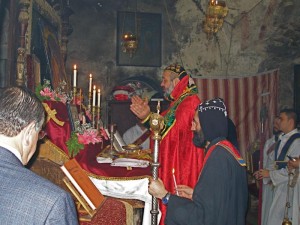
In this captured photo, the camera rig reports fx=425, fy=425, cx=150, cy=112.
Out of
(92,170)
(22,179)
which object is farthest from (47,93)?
(22,179)

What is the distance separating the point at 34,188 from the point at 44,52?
526cm

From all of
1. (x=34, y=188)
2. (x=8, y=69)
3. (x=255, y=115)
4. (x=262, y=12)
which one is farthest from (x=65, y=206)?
(x=262, y=12)

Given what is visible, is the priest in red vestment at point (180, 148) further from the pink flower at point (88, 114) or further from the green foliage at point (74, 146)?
the green foliage at point (74, 146)

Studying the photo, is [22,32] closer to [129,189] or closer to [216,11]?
[129,189]

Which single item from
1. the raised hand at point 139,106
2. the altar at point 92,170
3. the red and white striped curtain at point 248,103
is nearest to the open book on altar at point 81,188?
the altar at point 92,170

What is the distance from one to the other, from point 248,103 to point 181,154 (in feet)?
20.1

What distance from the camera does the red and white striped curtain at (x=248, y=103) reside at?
1074 centimetres

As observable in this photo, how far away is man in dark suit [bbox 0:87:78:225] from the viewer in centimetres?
153

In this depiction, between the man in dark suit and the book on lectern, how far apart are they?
1.37m

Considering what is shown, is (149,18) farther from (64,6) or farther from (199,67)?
(64,6)

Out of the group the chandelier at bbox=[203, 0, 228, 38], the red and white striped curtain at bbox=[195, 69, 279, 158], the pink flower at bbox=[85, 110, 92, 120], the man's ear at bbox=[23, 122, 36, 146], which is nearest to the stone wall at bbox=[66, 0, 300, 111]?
the red and white striped curtain at bbox=[195, 69, 279, 158]

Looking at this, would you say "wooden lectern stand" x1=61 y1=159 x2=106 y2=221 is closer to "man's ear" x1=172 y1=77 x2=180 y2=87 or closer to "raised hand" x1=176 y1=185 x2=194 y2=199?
"raised hand" x1=176 y1=185 x2=194 y2=199

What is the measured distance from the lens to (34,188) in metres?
1.55

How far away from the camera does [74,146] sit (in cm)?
407
